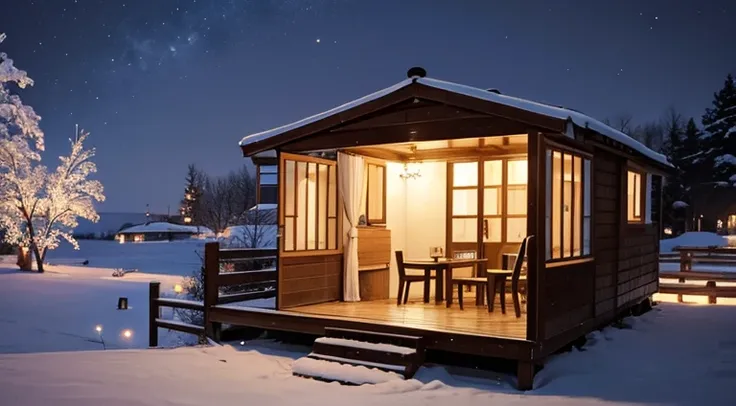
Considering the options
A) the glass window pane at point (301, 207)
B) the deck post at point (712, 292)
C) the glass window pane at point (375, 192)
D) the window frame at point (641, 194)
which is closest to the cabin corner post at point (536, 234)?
the glass window pane at point (301, 207)

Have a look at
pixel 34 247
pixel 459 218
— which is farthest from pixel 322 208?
pixel 34 247

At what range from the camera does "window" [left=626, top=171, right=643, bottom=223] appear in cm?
955

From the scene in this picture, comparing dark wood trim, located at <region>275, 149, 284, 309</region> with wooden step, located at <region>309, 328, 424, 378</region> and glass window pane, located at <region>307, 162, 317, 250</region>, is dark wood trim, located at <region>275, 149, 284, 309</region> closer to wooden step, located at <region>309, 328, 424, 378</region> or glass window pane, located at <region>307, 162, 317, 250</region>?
glass window pane, located at <region>307, 162, 317, 250</region>

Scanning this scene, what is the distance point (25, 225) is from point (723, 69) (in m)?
39.9

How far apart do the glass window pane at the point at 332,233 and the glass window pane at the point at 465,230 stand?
2062 mm

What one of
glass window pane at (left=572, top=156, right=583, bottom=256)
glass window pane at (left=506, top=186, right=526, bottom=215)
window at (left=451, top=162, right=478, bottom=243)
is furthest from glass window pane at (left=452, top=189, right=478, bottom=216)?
glass window pane at (left=572, top=156, right=583, bottom=256)

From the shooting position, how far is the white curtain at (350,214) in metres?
8.65

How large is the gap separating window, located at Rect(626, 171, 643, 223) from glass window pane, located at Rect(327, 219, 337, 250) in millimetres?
4358

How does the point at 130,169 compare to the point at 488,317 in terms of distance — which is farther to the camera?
the point at 130,169

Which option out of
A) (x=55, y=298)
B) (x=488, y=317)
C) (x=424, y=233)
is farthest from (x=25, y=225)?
(x=488, y=317)

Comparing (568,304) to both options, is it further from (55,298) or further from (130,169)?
(130,169)

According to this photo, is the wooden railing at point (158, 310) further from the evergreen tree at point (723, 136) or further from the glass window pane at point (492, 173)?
the evergreen tree at point (723, 136)

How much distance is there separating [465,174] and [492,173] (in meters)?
0.45

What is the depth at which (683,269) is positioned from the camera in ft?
53.0
